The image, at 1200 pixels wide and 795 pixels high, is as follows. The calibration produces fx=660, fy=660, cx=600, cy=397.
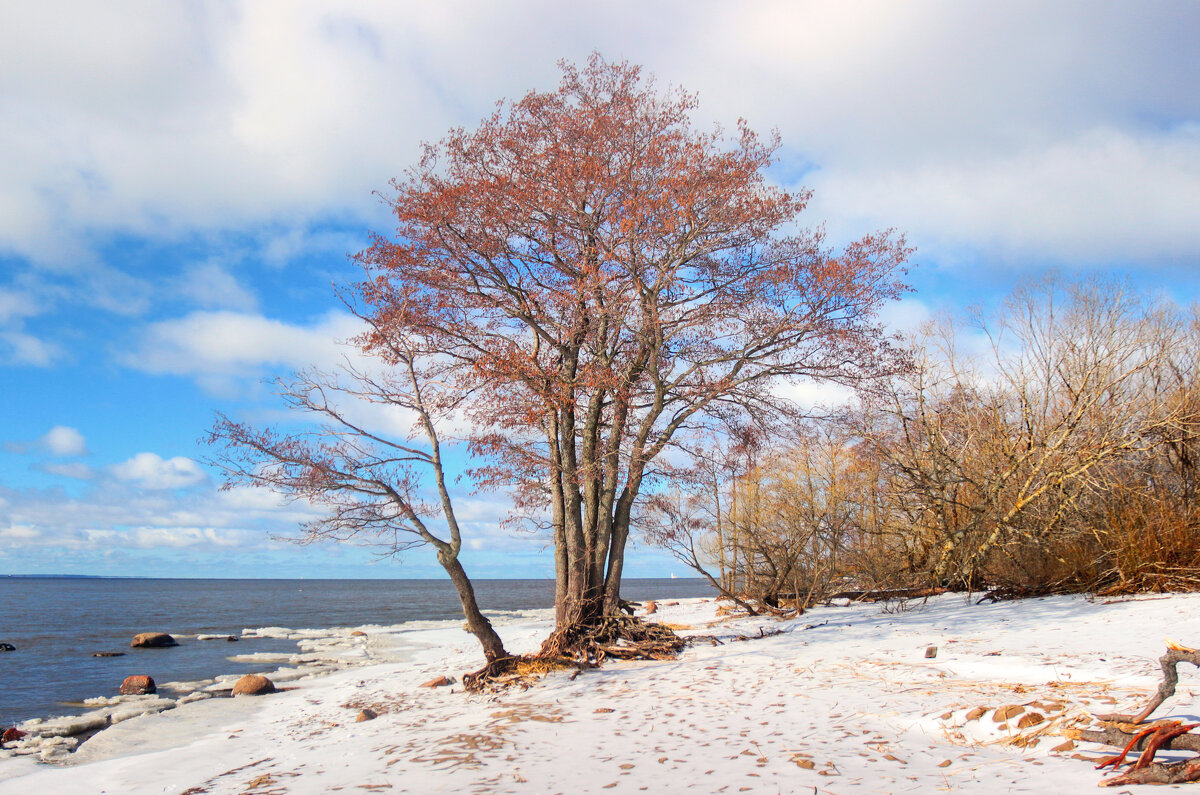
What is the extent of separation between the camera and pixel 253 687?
41.6 feet

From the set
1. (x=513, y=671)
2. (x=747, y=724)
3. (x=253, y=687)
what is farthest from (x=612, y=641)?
(x=253, y=687)

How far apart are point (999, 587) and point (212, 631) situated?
32362mm

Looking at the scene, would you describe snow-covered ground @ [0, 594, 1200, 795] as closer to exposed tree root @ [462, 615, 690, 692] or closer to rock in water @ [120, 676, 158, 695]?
exposed tree root @ [462, 615, 690, 692]

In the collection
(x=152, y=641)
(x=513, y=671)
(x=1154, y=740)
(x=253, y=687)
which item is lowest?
(x=152, y=641)

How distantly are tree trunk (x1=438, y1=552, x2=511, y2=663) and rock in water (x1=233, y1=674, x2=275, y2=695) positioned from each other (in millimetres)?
5895

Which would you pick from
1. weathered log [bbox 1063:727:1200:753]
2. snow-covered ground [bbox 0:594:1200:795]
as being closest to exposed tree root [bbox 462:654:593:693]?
snow-covered ground [bbox 0:594:1200:795]

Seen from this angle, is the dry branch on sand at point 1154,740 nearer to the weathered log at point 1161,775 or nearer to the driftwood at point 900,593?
the weathered log at point 1161,775

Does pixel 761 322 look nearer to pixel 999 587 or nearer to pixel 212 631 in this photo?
pixel 999 587

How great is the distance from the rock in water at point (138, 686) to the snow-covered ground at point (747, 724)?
4.44 metres

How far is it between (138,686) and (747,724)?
14622mm

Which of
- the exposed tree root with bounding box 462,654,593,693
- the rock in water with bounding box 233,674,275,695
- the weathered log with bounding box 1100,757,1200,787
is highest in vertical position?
the weathered log with bounding box 1100,757,1200,787

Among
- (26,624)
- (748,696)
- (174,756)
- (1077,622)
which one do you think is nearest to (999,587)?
(1077,622)

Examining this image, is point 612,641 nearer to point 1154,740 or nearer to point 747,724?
point 747,724

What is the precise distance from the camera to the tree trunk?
30.6ft
